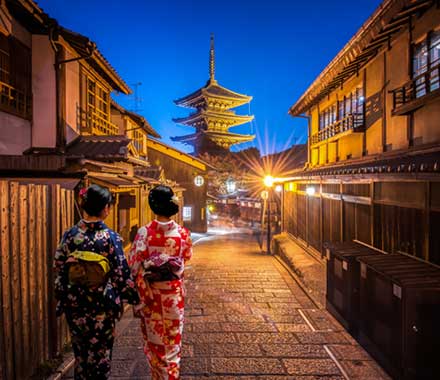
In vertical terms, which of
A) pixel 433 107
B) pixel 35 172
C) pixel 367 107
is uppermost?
pixel 367 107

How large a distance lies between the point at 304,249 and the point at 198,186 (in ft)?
49.9

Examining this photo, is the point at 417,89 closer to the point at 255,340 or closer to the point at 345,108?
the point at 345,108

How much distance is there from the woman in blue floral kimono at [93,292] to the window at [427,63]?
24.7 feet

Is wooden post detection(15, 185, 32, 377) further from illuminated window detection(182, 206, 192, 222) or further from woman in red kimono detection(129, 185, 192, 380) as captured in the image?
illuminated window detection(182, 206, 192, 222)

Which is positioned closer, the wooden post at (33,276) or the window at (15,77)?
the wooden post at (33,276)

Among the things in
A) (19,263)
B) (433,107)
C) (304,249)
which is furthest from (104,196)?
(304,249)

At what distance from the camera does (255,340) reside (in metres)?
5.29

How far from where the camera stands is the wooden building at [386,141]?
6.12m

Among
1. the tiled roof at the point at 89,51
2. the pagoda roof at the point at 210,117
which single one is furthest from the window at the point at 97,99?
the pagoda roof at the point at 210,117

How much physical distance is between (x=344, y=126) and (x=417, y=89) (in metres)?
4.53

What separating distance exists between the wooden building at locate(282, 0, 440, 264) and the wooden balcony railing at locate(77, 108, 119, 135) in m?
8.40

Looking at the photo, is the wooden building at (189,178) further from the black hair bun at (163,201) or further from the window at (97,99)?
the black hair bun at (163,201)

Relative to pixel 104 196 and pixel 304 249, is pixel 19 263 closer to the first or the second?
pixel 104 196

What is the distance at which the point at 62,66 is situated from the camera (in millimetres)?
9633
